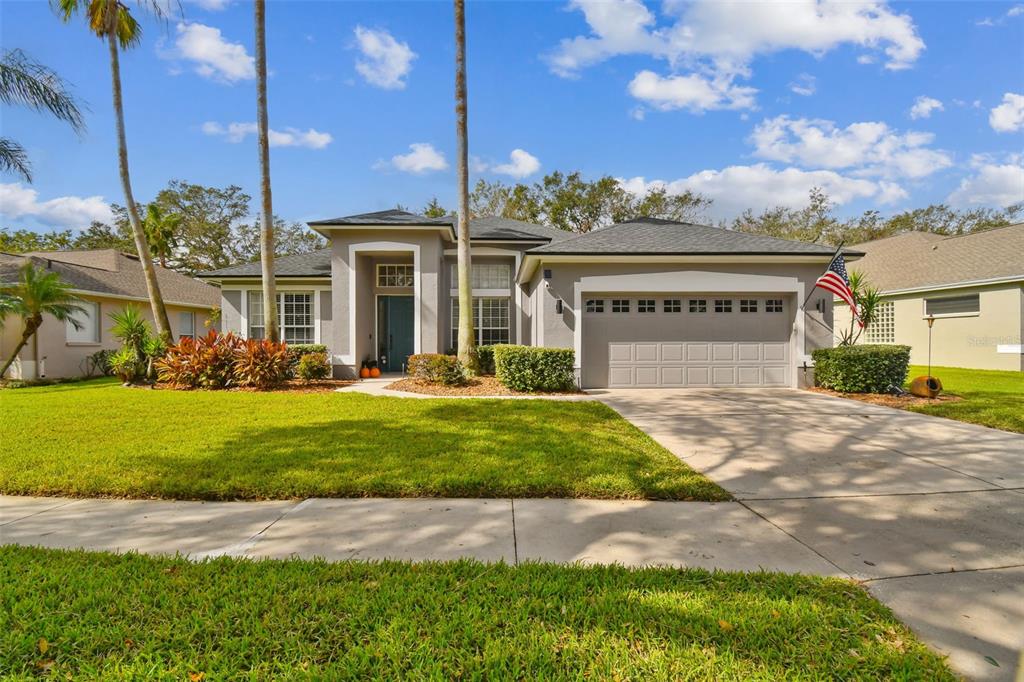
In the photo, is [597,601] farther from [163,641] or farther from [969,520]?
[969,520]

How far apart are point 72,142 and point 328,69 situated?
6.62 metres

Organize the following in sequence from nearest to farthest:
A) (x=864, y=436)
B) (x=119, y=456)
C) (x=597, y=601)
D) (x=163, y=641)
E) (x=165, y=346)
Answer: (x=163, y=641) < (x=597, y=601) < (x=119, y=456) < (x=864, y=436) < (x=165, y=346)

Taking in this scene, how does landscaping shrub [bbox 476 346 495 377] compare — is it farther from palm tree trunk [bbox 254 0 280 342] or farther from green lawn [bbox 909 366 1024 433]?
green lawn [bbox 909 366 1024 433]

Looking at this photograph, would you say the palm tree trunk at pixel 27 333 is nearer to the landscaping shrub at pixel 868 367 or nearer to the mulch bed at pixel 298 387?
the mulch bed at pixel 298 387

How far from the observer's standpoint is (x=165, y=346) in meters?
12.1

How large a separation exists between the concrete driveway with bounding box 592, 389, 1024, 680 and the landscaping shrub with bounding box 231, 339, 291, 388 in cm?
839

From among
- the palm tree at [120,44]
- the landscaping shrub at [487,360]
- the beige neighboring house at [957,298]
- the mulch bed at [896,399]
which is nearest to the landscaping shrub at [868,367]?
the mulch bed at [896,399]

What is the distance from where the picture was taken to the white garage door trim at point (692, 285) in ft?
35.9

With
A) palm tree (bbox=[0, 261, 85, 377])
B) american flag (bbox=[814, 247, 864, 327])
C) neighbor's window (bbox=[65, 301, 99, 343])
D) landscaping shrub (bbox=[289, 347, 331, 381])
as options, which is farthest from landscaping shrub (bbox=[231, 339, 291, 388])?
american flag (bbox=[814, 247, 864, 327])

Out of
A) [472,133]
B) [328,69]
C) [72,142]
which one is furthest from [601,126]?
[72,142]

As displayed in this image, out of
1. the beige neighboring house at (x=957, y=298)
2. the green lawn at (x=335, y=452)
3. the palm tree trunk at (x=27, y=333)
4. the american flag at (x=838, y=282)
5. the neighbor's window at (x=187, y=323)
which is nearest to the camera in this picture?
the green lawn at (x=335, y=452)

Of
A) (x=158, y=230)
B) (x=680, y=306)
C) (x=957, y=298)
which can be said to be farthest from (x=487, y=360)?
(x=158, y=230)

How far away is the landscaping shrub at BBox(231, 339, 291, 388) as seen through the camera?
10617 millimetres

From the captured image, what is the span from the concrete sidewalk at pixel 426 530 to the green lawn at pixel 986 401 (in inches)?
260
